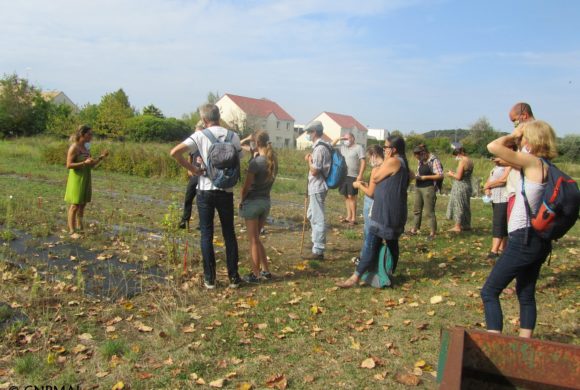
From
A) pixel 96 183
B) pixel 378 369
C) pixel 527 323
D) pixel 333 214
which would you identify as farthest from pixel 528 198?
pixel 96 183

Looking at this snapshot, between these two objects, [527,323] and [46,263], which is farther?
[46,263]

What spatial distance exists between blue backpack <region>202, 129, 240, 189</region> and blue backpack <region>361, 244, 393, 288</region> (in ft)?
6.85

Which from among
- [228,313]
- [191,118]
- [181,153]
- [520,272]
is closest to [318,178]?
[181,153]

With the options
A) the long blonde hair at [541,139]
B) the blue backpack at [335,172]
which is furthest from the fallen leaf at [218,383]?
the blue backpack at [335,172]

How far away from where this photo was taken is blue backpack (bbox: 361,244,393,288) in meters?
6.20

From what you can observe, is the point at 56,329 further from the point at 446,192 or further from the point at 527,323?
the point at 446,192

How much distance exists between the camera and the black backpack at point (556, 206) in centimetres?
367

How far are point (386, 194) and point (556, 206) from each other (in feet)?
7.97

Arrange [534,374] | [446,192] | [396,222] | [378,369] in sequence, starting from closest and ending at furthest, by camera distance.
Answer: [534,374] → [378,369] → [396,222] → [446,192]

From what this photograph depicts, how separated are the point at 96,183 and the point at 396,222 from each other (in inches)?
525

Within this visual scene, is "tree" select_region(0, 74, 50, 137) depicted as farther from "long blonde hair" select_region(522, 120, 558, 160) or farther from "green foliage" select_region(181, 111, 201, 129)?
"long blonde hair" select_region(522, 120, 558, 160)

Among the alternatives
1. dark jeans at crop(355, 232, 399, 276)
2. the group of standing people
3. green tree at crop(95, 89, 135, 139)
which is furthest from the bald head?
green tree at crop(95, 89, 135, 139)

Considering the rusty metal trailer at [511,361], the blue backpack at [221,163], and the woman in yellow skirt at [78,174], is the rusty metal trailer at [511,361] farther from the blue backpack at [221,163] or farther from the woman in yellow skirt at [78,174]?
the woman in yellow skirt at [78,174]

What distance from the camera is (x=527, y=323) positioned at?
4195mm
